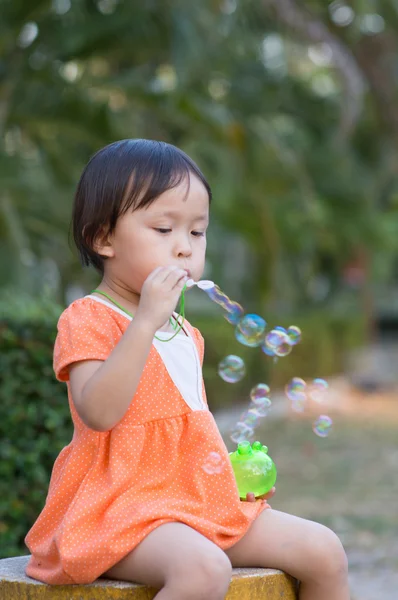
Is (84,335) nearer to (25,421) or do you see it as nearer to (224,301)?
(224,301)

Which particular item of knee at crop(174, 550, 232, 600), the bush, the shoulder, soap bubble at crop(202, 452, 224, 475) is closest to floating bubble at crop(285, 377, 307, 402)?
soap bubble at crop(202, 452, 224, 475)

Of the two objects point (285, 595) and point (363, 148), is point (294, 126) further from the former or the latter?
point (285, 595)

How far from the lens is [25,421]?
4133 millimetres

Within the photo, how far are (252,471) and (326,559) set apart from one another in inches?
12.9

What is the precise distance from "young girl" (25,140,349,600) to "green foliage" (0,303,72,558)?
167 cm

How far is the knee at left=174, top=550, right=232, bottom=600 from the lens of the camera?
2.12m

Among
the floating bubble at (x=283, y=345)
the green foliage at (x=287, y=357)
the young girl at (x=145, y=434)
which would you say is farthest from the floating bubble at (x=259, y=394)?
the green foliage at (x=287, y=357)

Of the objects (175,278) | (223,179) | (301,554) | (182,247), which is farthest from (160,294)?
(223,179)

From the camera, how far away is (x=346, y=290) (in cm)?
2820

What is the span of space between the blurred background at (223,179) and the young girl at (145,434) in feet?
5.84

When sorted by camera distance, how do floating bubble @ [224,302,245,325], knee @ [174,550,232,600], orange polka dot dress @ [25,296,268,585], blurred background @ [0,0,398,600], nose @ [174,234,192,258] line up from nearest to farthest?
knee @ [174,550,232,600] < orange polka dot dress @ [25,296,268,585] < nose @ [174,234,192,258] < floating bubble @ [224,302,245,325] < blurred background @ [0,0,398,600]

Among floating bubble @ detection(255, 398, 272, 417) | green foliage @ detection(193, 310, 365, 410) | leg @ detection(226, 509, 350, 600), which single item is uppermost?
floating bubble @ detection(255, 398, 272, 417)

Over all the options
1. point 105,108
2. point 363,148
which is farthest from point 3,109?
point 363,148

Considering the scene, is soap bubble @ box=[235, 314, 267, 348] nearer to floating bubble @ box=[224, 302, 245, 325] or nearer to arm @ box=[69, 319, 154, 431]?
floating bubble @ box=[224, 302, 245, 325]
